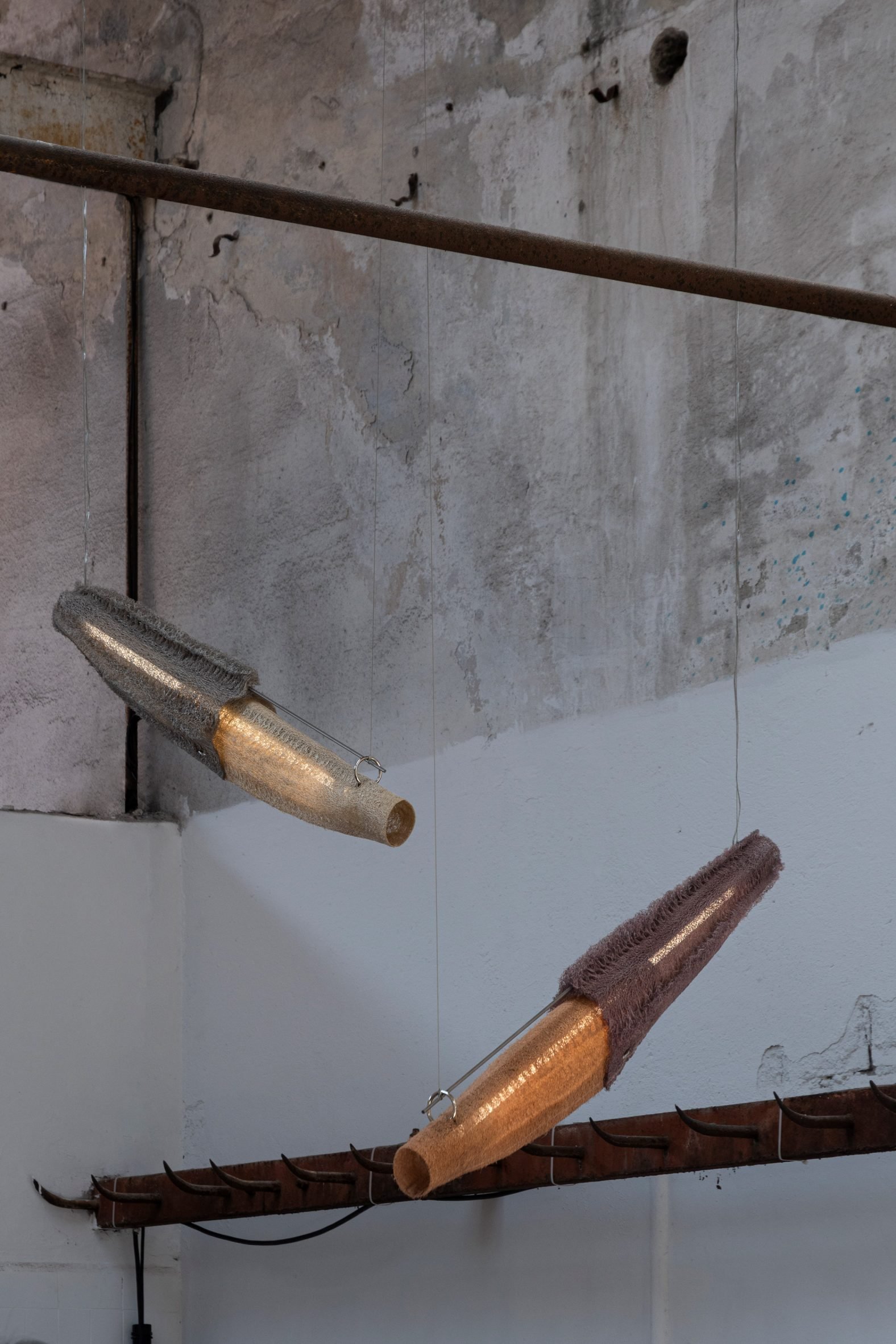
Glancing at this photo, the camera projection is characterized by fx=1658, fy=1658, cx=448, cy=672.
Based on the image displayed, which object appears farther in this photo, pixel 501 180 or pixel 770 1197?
pixel 501 180

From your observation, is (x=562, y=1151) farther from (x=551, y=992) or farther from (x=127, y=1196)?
(x=127, y=1196)

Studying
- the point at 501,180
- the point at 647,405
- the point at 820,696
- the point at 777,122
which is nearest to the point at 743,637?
the point at 820,696

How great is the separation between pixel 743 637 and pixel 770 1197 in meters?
1.36

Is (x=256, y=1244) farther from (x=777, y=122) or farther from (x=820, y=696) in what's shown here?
(x=777, y=122)

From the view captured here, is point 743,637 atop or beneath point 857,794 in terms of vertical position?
atop

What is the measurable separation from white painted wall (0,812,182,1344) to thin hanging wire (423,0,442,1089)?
4.31ft

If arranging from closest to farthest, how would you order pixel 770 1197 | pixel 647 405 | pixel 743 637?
1. pixel 770 1197
2. pixel 743 637
3. pixel 647 405

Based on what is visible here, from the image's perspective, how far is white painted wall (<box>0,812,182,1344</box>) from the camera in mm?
5309

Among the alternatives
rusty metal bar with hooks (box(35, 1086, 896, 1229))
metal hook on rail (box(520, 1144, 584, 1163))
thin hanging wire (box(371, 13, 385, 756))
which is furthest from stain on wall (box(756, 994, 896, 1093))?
thin hanging wire (box(371, 13, 385, 756))

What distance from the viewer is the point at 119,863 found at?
5.80 meters

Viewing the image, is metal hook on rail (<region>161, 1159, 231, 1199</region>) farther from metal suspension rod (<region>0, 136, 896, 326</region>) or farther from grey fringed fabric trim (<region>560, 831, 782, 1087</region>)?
metal suspension rod (<region>0, 136, 896, 326</region>)

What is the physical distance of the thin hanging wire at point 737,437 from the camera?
4.18 m

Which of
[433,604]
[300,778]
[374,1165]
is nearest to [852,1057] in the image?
[374,1165]

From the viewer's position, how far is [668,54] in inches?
184
